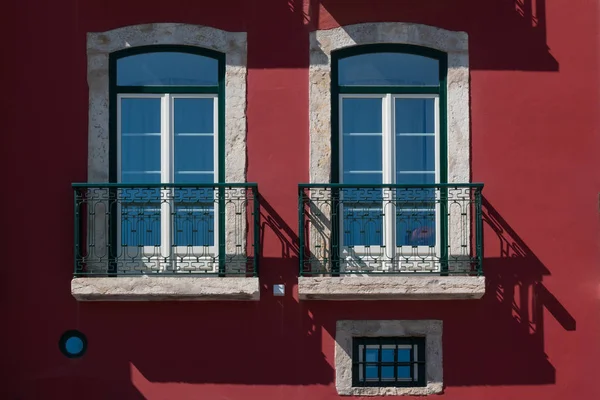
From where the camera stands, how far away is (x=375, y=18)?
34.5 feet

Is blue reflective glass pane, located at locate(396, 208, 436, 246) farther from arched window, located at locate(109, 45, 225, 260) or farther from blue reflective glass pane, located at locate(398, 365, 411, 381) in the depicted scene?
arched window, located at locate(109, 45, 225, 260)

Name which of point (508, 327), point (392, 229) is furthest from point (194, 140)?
point (508, 327)

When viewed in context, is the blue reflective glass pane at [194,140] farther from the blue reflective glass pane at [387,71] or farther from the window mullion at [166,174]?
the blue reflective glass pane at [387,71]

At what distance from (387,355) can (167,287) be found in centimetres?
225

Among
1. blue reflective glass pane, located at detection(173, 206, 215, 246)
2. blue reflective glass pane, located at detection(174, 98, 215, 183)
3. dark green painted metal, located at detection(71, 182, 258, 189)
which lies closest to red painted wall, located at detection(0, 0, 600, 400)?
dark green painted metal, located at detection(71, 182, 258, 189)

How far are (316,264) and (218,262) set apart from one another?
94 cm

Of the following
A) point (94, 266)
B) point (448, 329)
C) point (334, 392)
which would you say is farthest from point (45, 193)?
point (448, 329)

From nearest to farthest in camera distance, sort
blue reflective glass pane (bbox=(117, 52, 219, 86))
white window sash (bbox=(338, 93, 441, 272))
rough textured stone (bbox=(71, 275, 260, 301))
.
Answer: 1. rough textured stone (bbox=(71, 275, 260, 301))
2. white window sash (bbox=(338, 93, 441, 272))
3. blue reflective glass pane (bbox=(117, 52, 219, 86))

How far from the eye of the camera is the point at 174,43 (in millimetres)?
10398

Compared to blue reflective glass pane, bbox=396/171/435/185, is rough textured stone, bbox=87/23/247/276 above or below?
above

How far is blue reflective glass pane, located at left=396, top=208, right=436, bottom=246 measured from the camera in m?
10.3

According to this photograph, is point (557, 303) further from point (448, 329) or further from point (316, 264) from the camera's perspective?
point (316, 264)

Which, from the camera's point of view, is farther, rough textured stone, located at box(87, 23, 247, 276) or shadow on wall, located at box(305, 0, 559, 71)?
shadow on wall, located at box(305, 0, 559, 71)

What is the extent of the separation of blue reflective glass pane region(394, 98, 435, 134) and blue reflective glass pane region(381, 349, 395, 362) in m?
2.18
